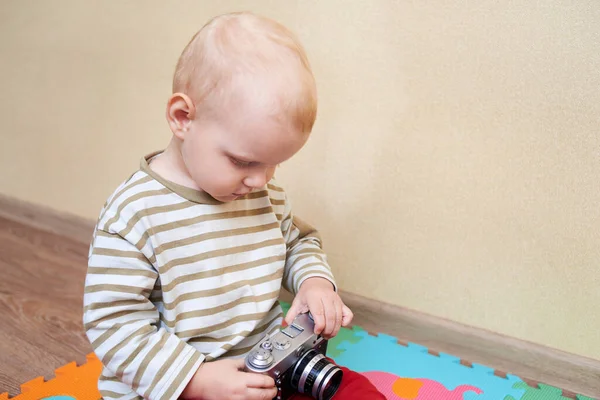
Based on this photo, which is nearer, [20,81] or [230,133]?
[230,133]

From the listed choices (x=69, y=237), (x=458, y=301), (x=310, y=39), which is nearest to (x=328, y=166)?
(x=310, y=39)

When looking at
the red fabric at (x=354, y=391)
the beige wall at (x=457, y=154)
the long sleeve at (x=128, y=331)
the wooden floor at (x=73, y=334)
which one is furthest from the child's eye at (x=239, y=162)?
the wooden floor at (x=73, y=334)

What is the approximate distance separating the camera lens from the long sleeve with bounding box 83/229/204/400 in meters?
0.11

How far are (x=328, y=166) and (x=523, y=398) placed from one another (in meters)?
0.54

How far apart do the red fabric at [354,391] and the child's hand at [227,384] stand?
0.09 m

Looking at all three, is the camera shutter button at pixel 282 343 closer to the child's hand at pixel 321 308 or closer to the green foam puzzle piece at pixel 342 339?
the child's hand at pixel 321 308

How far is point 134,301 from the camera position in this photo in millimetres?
534

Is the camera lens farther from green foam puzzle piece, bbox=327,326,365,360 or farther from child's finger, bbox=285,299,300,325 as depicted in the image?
green foam puzzle piece, bbox=327,326,365,360

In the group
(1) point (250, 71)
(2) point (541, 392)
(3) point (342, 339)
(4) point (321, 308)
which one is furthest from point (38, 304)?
(2) point (541, 392)

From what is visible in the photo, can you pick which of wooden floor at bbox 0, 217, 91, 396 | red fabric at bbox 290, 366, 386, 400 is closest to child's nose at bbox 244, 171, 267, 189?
red fabric at bbox 290, 366, 386, 400

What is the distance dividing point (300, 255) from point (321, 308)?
0.36ft

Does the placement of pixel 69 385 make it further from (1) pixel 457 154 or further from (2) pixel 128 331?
(1) pixel 457 154

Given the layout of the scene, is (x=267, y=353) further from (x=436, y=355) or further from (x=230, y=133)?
(x=436, y=355)

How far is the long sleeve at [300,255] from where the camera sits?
2.26 feet
